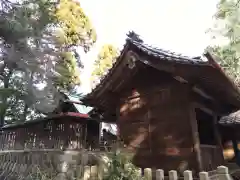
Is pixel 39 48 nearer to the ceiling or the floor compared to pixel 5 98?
nearer to the ceiling

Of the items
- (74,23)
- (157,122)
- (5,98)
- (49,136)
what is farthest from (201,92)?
(74,23)

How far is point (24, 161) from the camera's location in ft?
37.7

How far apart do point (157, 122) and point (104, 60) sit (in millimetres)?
17975

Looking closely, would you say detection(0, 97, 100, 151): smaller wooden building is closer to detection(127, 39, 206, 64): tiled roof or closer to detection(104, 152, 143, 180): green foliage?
detection(104, 152, 143, 180): green foliage

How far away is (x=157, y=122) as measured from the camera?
7.12 m

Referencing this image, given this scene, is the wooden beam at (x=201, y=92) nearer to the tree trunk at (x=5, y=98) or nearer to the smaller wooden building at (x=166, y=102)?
the smaller wooden building at (x=166, y=102)

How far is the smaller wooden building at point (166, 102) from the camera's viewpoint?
239 inches

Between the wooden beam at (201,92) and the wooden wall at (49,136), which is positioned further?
the wooden wall at (49,136)

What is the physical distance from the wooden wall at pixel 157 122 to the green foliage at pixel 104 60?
51.6 ft

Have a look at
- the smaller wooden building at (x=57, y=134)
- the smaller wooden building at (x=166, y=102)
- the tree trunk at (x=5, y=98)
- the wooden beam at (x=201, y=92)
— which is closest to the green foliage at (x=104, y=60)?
the smaller wooden building at (x=57, y=134)

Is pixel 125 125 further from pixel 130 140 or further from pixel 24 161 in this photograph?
pixel 24 161

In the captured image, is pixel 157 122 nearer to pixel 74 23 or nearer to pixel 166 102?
pixel 166 102

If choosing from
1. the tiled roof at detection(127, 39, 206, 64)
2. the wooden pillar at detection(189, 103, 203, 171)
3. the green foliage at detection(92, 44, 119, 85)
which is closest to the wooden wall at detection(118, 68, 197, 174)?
the wooden pillar at detection(189, 103, 203, 171)

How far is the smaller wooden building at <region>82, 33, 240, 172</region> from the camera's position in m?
6.07
